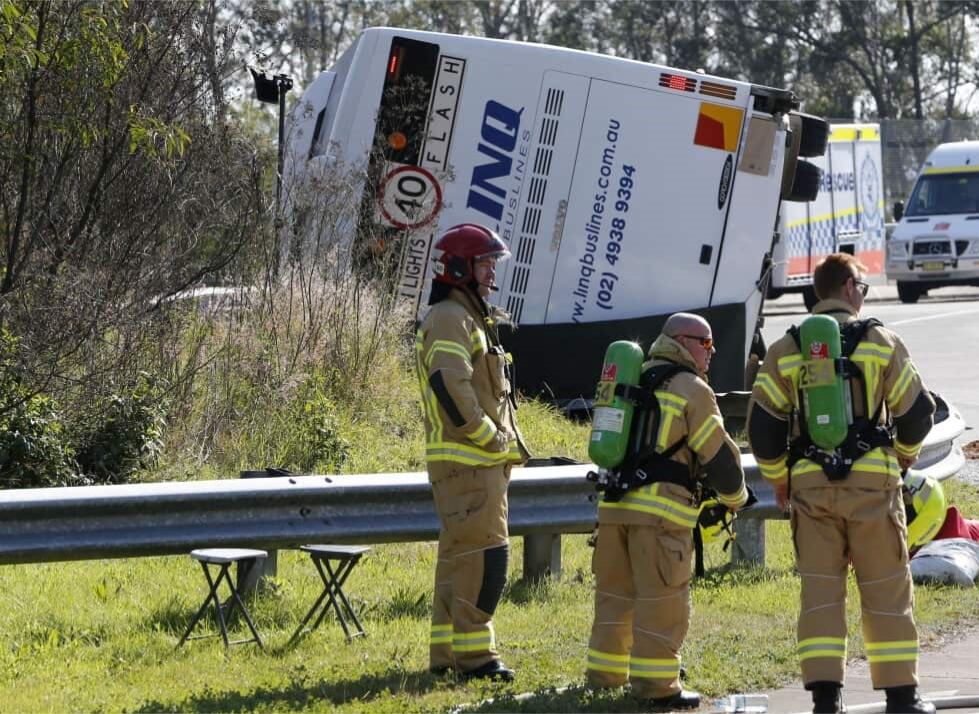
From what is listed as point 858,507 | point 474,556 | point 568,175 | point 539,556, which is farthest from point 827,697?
point 568,175

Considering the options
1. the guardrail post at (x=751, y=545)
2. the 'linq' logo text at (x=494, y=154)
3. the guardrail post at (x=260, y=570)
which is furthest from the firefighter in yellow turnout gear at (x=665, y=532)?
the 'linq' logo text at (x=494, y=154)

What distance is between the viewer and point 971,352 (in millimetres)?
19000

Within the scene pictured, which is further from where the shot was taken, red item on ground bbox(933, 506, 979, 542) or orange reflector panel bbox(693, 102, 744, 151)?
orange reflector panel bbox(693, 102, 744, 151)

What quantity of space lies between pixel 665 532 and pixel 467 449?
85cm

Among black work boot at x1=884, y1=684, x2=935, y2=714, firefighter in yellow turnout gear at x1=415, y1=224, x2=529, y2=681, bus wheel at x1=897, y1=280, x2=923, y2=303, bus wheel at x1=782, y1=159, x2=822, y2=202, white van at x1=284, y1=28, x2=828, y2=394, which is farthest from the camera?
bus wheel at x1=897, y1=280, x2=923, y2=303

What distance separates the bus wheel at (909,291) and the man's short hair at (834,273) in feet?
76.7

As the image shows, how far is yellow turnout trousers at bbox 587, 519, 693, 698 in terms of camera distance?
603 cm

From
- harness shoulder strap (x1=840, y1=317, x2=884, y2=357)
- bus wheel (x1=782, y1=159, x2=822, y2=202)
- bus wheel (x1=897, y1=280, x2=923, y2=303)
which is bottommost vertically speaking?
harness shoulder strap (x1=840, y1=317, x2=884, y2=357)

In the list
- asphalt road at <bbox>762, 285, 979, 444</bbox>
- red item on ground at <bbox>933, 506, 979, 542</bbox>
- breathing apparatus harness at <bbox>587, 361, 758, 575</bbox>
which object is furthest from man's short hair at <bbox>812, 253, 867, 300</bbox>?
asphalt road at <bbox>762, 285, 979, 444</bbox>

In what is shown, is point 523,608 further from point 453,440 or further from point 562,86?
point 562,86

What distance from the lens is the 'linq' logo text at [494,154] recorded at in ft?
43.2

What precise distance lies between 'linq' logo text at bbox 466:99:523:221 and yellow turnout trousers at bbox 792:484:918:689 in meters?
7.55

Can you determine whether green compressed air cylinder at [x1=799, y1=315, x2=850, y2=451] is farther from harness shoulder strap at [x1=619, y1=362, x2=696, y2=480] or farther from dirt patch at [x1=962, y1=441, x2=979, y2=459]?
dirt patch at [x1=962, y1=441, x2=979, y2=459]

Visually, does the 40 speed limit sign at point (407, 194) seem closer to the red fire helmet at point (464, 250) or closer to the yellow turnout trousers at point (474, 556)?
the red fire helmet at point (464, 250)
